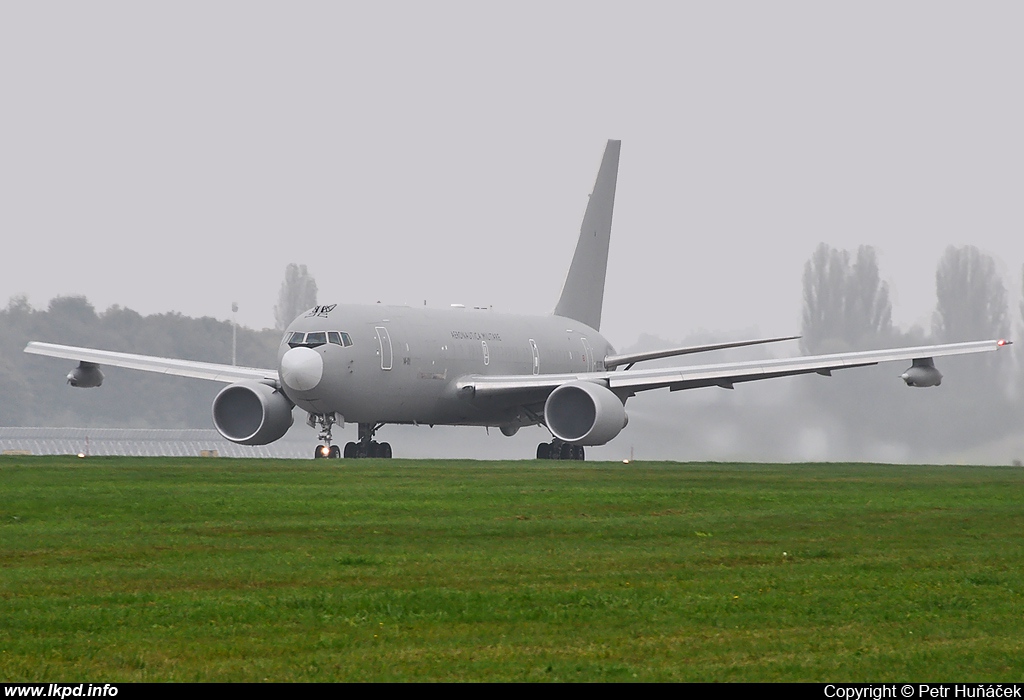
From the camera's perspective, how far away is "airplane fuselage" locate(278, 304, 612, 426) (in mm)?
44062

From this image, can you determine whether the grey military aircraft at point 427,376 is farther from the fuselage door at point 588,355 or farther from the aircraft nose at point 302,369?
the fuselage door at point 588,355

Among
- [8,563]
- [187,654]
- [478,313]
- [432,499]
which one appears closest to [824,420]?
[478,313]

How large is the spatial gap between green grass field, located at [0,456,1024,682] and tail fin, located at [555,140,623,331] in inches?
1290

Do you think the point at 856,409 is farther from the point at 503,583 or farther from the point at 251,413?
the point at 503,583

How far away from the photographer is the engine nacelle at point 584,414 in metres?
43.5

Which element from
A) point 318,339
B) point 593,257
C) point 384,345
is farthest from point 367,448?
point 593,257

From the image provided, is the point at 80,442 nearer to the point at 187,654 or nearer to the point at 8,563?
the point at 8,563

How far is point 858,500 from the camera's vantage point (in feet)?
86.0

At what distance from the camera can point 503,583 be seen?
16.1 m

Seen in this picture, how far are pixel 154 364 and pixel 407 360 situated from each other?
23.7 ft

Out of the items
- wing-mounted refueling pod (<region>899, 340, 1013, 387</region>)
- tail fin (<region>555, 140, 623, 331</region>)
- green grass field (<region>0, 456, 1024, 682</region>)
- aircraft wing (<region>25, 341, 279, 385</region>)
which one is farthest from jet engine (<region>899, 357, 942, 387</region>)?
tail fin (<region>555, 140, 623, 331</region>)

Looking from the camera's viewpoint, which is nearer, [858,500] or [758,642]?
[758,642]

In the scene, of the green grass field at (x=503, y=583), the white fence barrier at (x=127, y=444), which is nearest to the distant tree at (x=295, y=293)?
the white fence barrier at (x=127, y=444)

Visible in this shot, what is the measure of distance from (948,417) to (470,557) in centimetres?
4435
